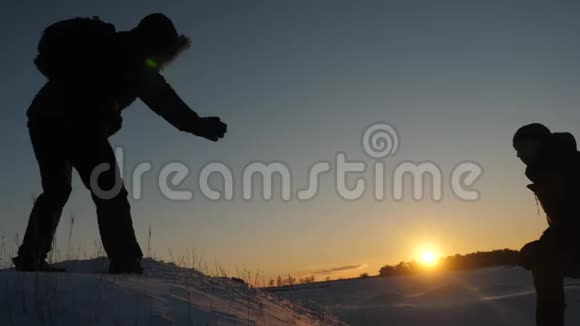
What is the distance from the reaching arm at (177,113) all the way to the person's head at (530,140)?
2.13 meters

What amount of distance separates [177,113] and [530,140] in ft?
8.36

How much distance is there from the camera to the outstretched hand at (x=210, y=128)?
Answer: 4328 millimetres

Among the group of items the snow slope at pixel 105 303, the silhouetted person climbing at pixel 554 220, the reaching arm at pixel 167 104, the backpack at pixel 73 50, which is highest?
the backpack at pixel 73 50

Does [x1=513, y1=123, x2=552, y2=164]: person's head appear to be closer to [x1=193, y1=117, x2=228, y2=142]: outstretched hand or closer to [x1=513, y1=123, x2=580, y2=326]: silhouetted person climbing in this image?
[x1=513, y1=123, x2=580, y2=326]: silhouetted person climbing

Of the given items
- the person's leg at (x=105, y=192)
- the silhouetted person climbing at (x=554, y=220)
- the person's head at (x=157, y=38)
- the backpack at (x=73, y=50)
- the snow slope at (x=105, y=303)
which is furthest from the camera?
the person's head at (x=157, y=38)

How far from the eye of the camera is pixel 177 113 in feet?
14.3

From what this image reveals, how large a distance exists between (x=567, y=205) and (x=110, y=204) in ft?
9.91

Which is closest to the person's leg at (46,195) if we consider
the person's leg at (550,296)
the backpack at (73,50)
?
the backpack at (73,50)

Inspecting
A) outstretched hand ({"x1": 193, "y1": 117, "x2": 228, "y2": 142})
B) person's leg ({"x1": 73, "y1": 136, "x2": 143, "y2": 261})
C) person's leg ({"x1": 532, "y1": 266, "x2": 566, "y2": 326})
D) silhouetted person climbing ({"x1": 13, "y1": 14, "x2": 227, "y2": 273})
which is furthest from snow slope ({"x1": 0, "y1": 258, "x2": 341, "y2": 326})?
person's leg ({"x1": 532, "y1": 266, "x2": 566, "y2": 326})

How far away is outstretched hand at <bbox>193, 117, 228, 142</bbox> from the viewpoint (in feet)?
14.2

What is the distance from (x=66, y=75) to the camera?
3.93 meters

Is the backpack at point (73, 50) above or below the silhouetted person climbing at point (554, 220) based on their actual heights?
above

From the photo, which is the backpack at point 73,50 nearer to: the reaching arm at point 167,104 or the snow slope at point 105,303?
the reaching arm at point 167,104

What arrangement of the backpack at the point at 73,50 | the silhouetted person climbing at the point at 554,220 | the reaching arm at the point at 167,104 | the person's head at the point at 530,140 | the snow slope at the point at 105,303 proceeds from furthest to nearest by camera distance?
the reaching arm at the point at 167,104 < the backpack at the point at 73,50 < the person's head at the point at 530,140 < the silhouetted person climbing at the point at 554,220 < the snow slope at the point at 105,303
